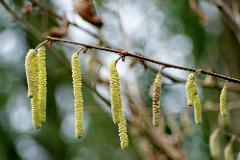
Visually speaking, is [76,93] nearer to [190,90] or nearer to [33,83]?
[33,83]

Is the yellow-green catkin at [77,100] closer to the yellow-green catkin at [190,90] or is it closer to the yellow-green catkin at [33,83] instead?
the yellow-green catkin at [33,83]

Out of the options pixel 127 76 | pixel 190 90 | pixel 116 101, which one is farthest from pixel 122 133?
pixel 127 76

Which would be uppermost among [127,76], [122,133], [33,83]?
[127,76]

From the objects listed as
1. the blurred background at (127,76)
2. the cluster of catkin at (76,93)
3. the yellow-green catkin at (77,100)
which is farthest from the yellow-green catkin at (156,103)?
the blurred background at (127,76)

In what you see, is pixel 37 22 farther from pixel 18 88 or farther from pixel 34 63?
pixel 34 63

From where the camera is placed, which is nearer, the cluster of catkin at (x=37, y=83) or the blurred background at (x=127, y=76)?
the cluster of catkin at (x=37, y=83)

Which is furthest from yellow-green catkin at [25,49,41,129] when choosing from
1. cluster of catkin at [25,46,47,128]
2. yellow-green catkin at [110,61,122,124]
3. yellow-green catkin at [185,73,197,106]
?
yellow-green catkin at [185,73,197,106]

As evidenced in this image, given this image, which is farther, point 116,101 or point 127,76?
point 127,76
